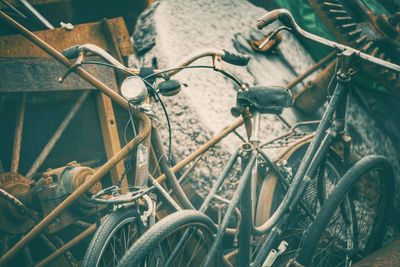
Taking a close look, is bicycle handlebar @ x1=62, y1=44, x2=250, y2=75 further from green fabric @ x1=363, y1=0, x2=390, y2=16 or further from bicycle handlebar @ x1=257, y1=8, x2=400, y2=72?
green fabric @ x1=363, y1=0, x2=390, y2=16

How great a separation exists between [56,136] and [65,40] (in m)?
0.75

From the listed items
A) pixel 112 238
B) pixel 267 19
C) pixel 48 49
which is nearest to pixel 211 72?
pixel 267 19

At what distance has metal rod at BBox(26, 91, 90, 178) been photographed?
3191 millimetres

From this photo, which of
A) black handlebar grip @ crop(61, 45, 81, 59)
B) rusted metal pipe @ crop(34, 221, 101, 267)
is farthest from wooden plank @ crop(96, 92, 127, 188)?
black handlebar grip @ crop(61, 45, 81, 59)

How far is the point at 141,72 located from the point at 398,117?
3155 mm

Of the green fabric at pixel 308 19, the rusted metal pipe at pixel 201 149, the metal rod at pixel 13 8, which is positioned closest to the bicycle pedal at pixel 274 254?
the rusted metal pipe at pixel 201 149

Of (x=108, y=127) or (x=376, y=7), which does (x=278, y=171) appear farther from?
(x=376, y=7)

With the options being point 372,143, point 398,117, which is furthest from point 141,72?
point 398,117

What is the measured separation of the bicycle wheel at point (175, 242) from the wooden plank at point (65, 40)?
5.58ft

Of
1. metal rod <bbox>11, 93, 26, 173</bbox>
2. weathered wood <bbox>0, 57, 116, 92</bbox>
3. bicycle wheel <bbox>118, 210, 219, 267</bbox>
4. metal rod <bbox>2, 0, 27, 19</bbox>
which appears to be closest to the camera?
bicycle wheel <bbox>118, 210, 219, 267</bbox>

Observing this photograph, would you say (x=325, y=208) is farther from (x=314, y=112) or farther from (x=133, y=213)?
(x=314, y=112)

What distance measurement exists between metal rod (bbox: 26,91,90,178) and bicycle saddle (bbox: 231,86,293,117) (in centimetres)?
130

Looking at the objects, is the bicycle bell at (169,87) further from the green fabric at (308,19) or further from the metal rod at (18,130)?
the green fabric at (308,19)

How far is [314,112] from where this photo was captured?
4.40m
